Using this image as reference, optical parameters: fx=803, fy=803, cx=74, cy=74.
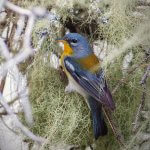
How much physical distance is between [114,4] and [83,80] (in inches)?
12.2

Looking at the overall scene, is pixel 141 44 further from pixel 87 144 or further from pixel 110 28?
pixel 87 144

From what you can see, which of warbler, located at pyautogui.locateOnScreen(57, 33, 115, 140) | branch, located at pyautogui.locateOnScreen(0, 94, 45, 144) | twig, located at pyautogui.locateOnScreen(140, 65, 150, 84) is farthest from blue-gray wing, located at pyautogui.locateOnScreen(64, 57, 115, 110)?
branch, located at pyautogui.locateOnScreen(0, 94, 45, 144)

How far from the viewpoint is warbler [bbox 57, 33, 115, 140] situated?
292cm

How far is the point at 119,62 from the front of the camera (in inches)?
119

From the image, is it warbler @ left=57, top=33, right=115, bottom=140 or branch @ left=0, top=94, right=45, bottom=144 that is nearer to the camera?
branch @ left=0, top=94, right=45, bottom=144

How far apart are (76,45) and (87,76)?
14 cm

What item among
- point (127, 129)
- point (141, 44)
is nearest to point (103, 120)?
point (127, 129)

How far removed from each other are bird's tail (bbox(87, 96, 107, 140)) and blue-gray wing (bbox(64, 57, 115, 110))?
24 mm

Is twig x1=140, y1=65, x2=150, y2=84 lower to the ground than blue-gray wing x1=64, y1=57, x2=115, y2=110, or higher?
higher

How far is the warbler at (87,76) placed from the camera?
292 centimetres

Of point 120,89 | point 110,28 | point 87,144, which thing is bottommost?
point 87,144

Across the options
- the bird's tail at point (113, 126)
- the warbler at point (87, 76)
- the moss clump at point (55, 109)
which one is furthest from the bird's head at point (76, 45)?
the bird's tail at point (113, 126)

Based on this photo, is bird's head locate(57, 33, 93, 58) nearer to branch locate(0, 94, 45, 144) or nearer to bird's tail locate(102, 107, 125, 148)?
bird's tail locate(102, 107, 125, 148)

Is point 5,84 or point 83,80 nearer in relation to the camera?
point 83,80
